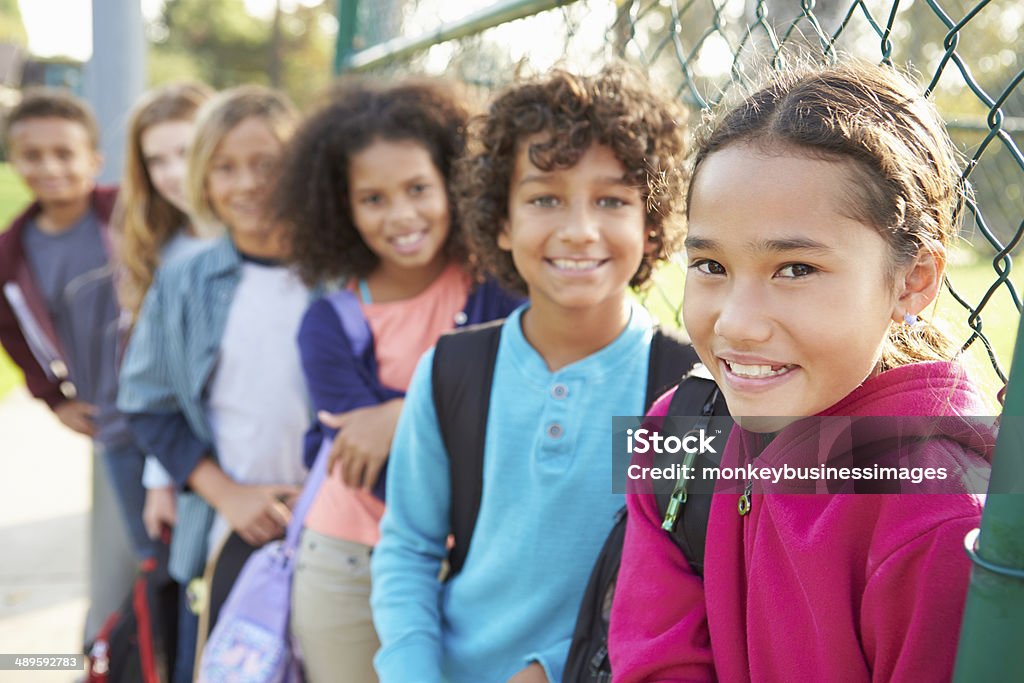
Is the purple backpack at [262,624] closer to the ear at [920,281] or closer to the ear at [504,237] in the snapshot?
the ear at [504,237]

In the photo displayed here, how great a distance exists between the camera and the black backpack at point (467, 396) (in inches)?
71.3

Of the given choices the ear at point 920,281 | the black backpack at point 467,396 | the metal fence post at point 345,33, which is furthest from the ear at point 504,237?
the metal fence post at point 345,33

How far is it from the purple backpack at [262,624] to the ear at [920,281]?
145 cm

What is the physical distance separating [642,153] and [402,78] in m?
1.09

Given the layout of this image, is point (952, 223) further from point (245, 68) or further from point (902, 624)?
point (245, 68)

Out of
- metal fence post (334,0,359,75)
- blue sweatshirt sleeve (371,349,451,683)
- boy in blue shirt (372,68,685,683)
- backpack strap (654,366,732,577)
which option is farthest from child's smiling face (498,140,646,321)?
metal fence post (334,0,359,75)

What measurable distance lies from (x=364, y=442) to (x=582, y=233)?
77cm

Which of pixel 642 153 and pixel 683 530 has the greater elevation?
pixel 642 153

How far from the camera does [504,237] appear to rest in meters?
2.04

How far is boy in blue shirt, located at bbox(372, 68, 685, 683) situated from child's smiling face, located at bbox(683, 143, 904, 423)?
568 mm

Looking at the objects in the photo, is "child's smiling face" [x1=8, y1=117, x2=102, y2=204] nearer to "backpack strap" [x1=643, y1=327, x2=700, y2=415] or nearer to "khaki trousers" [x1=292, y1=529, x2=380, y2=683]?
"khaki trousers" [x1=292, y1=529, x2=380, y2=683]

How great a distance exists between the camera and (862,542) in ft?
3.57

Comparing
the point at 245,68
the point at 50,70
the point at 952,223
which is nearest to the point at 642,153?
the point at 952,223

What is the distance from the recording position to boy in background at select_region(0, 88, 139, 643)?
3.47 meters
